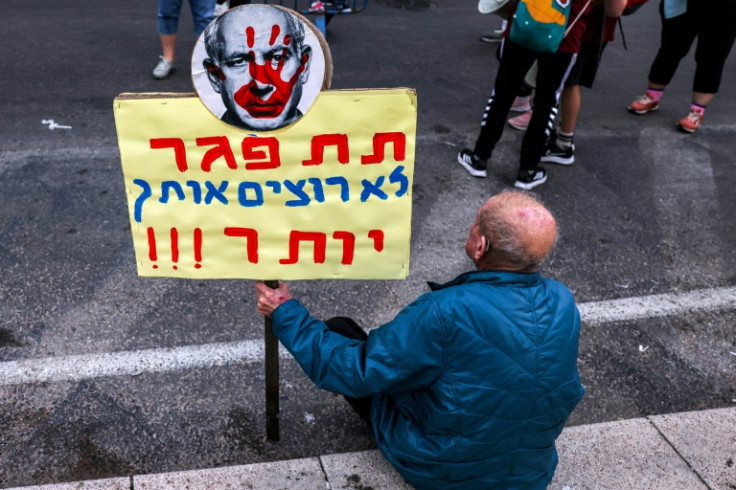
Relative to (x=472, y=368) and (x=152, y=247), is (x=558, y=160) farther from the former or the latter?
(x=152, y=247)

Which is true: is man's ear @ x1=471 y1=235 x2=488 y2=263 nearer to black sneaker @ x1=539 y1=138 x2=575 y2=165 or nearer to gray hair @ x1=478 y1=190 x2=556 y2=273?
gray hair @ x1=478 y1=190 x2=556 y2=273

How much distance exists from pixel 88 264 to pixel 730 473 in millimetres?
3130

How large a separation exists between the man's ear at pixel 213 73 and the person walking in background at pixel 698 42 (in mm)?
4621

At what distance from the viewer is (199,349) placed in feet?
10.2

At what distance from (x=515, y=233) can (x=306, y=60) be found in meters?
0.77

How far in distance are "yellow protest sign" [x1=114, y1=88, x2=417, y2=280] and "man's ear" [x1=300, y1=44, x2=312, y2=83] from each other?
0.25 ft

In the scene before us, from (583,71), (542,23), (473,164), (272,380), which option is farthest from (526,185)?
(272,380)

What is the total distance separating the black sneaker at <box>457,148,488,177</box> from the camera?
4.80 metres

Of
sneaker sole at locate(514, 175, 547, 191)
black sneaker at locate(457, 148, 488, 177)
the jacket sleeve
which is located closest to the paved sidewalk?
the jacket sleeve

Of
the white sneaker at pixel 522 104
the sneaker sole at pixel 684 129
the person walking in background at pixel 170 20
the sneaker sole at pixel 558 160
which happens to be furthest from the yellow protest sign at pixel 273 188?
the sneaker sole at pixel 684 129

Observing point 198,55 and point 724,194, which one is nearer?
point 198,55

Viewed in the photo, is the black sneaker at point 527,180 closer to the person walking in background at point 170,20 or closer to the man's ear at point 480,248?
the man's ear at point 480,248

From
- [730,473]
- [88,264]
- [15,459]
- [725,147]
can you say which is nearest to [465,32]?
[725,147]

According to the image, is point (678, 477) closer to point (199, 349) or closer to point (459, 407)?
point (459, 407)
